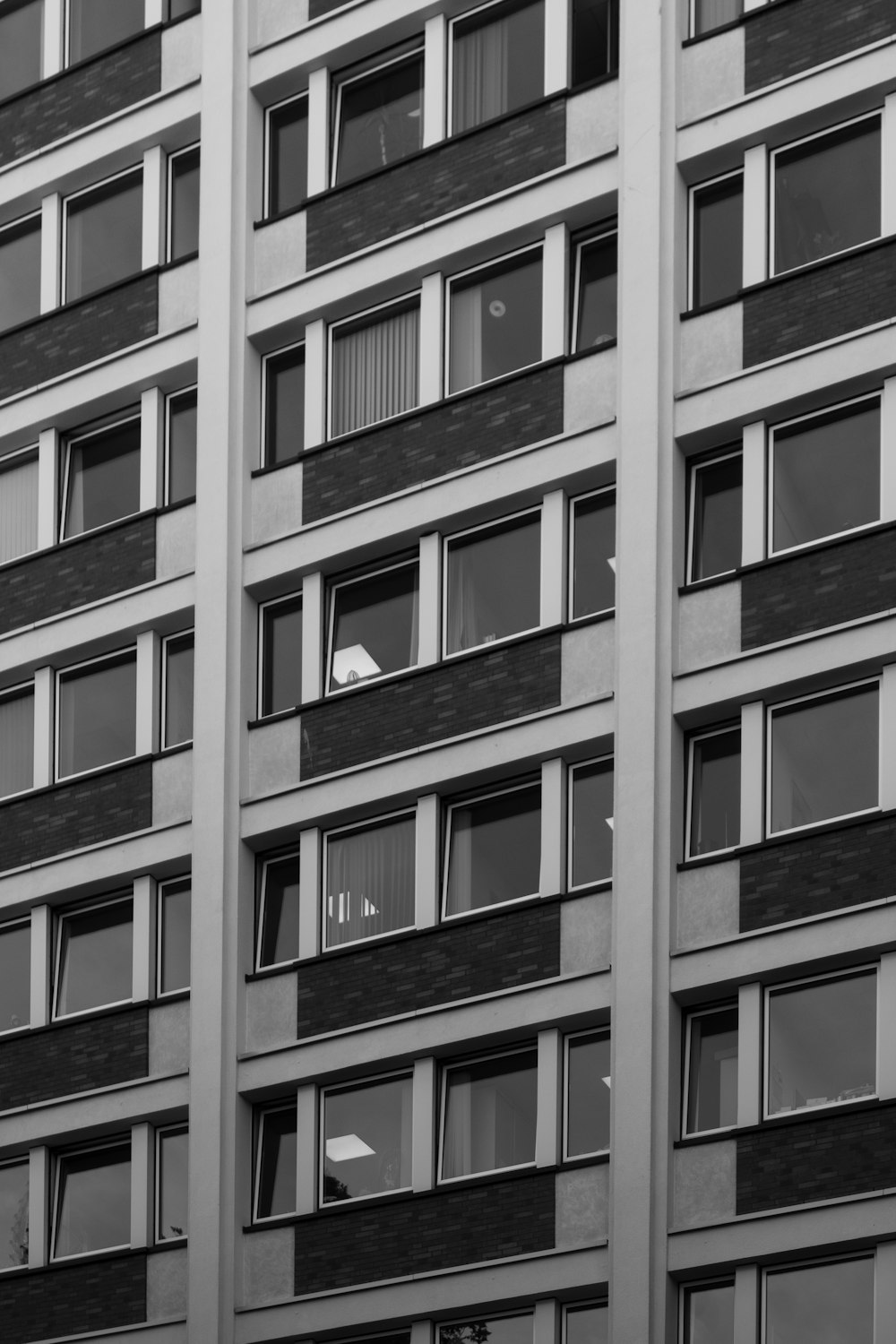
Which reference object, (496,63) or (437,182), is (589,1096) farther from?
(496,63)

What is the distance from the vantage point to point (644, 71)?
36.0 meters

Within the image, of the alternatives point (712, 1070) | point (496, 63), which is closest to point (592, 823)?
point (712, 1070)

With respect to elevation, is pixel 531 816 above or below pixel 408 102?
below

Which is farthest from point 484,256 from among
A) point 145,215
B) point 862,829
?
point 862,829

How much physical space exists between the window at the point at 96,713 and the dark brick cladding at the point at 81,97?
726cm

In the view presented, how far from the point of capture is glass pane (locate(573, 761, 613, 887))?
34.2m

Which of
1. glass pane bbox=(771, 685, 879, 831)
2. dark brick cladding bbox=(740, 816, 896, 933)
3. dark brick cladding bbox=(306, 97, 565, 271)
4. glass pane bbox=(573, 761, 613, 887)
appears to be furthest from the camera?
dark brick cladding bbox=(306, 97, 565, 271)

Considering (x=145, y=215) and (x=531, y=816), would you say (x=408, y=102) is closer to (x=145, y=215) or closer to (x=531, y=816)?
(x=145, y=215)

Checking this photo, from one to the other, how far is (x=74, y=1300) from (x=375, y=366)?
11521 millimetres

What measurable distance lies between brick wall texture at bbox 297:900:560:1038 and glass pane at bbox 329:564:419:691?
3414mm

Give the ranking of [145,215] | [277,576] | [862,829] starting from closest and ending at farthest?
[862,829] → [277,576] → [145,215]

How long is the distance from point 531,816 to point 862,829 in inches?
170

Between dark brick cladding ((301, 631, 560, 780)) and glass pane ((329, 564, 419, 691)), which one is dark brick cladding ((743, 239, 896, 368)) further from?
glass pane ((329, 564, 419, 691))

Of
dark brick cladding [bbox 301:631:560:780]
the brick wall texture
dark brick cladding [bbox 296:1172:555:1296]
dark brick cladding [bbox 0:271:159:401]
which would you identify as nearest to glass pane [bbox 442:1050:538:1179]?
dark brick cladding [bbox 296:1172:555:1296]
